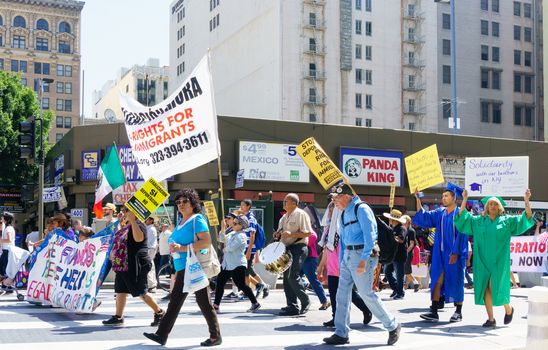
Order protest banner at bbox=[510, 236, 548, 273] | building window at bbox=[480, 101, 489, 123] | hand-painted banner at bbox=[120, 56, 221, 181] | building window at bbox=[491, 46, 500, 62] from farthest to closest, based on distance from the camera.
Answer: building window at bbox=[491, 46, 500, 62]
building window at bbox=[480, 101, 489, 123]
protest banner at bbox=[510, 236, 548, 273]
hand-painted banner at bbox=[120, 56, 221, 181]

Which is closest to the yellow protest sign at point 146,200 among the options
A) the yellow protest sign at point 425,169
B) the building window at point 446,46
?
the yellow protest sign at point 425,169

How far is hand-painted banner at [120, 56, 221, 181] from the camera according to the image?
40.4 ft

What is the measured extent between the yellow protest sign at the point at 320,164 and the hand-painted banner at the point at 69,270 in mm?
2977

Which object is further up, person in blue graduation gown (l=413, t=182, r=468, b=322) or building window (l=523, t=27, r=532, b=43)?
building window (l=523, t=27, r=532, b=43)

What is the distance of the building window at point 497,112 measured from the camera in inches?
2869

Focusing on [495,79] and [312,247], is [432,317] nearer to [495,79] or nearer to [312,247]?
[312,247]

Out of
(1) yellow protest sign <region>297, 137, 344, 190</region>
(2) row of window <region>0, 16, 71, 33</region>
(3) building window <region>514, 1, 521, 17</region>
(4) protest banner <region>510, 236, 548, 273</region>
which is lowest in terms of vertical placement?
(4) protest banner <region>510, 236, 548, 273</region>

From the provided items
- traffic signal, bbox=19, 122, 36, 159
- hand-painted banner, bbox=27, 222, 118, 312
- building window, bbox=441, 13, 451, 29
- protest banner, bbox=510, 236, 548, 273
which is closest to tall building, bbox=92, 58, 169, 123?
building window, bbox=441, 13, 451, 29

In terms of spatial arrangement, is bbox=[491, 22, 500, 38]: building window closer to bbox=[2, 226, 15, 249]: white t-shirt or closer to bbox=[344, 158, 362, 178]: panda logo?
bbox=[344, 158, 362, 178]: panda logo

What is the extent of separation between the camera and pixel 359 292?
807 cm

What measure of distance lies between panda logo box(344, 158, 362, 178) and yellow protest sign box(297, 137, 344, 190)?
20806 mm

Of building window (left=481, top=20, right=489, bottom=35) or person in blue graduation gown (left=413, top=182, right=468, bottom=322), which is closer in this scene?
person in blue graduation gown (left=413, top=182, right=468, bottom=322)

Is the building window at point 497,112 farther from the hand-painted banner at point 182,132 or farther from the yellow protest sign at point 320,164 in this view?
the yellow protest sign at point 320,164

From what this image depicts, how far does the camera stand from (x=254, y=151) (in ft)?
99.1
